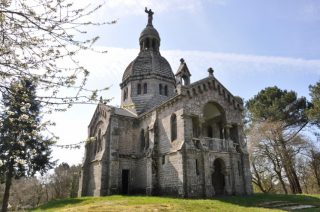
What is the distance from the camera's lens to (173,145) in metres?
25.4

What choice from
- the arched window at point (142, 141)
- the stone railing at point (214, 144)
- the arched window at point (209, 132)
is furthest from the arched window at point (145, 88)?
the stone railing at point (214, 144)

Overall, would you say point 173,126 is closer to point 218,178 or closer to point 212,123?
point 212,123

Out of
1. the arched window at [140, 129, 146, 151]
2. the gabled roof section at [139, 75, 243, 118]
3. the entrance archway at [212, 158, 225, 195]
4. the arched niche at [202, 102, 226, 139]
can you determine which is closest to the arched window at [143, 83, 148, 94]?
the gabled roof section at [139, 75, 243, 118]

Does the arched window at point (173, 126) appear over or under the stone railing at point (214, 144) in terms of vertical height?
over

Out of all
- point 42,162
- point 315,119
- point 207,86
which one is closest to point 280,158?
point 315,119

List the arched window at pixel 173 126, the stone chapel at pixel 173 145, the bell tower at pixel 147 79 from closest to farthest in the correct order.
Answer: the stone chapel at pixel 173 145
the arched window at pixel 173 126
the bell tower at pixel 147 79

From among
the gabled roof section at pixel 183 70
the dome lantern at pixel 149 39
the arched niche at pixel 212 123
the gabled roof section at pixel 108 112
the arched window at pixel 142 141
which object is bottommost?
the arched window at pixel 142 141

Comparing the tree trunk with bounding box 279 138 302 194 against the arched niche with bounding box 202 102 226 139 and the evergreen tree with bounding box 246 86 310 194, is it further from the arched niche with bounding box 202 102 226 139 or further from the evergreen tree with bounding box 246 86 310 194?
the arched niche with bounding box 202 102 226 139

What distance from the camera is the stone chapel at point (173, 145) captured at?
79.0 feet

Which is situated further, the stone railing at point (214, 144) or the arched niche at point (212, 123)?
the arched niche at point (212, 123)

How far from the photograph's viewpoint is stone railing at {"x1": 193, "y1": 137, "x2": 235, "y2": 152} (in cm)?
2483

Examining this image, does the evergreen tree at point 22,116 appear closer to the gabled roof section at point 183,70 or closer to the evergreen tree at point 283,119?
the gabled roof section at point 183,70

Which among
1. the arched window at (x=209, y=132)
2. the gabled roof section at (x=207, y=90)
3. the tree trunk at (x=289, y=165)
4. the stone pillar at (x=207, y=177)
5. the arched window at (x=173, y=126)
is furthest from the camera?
the tree trunk at (x=289, y=165)

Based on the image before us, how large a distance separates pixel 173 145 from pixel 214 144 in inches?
155
